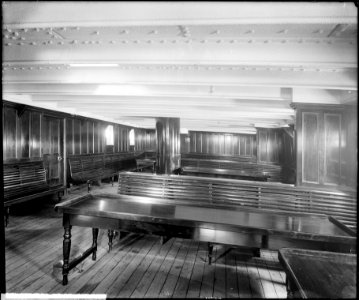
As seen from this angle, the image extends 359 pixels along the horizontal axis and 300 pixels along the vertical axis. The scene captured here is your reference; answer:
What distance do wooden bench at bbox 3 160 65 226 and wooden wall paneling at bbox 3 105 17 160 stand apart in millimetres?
293

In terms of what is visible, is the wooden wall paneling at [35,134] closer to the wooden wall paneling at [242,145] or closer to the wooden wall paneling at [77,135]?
the wooden wall paneling at [77,135]

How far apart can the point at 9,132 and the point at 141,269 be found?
5333 millimetres

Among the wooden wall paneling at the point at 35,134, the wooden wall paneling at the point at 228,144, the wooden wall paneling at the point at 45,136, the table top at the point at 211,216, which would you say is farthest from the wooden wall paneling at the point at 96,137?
the wooden wall paneling at the point at 228,144

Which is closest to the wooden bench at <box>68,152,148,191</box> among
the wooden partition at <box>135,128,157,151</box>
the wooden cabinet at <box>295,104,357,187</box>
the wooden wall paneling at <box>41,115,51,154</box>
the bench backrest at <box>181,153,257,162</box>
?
the wooden wall paneling at <box>41,115,51,154</box>

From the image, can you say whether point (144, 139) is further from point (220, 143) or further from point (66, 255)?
point (66, 255)

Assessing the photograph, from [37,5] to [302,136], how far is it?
4942 mm

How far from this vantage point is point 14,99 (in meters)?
6.02

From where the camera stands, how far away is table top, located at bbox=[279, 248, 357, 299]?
1.46 metres

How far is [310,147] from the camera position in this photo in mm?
5035

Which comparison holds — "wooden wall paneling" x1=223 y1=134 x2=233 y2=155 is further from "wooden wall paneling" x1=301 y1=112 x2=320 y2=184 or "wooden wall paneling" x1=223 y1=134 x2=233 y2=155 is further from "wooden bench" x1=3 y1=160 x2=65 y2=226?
"wooden bench" x1=3 y1=160 x2=65 y2=226

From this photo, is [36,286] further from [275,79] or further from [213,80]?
[275,79]

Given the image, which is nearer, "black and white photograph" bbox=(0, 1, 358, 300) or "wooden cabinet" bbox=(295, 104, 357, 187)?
"black and white photograph" bbox=(0, 1, 358, 300)

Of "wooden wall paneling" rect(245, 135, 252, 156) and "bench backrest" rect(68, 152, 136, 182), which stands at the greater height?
"wooden wall paneling" rect(245, 135, 252, 156)

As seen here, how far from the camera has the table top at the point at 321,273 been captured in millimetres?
1464
